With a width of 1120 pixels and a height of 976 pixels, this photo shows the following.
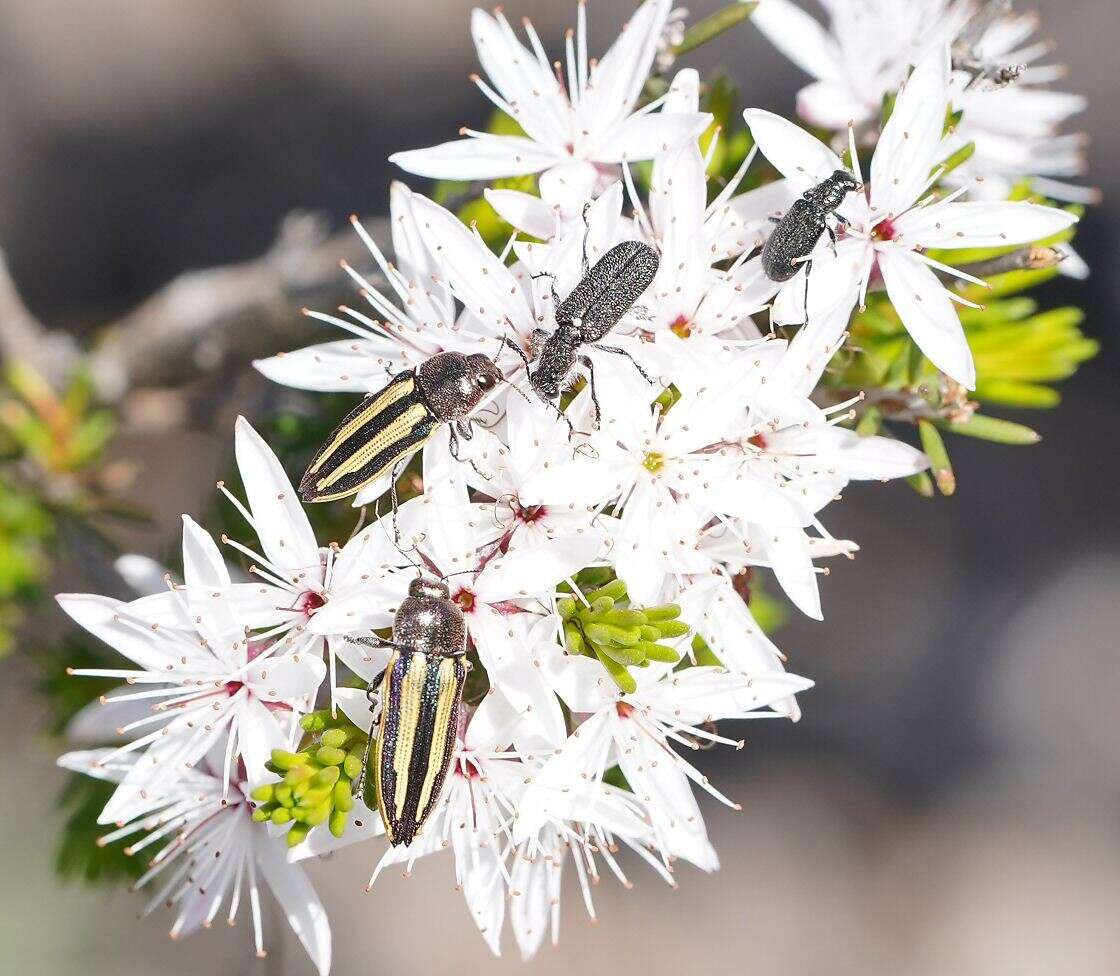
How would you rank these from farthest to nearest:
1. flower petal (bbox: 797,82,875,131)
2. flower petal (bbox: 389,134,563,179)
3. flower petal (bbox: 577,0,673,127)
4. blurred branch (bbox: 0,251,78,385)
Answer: blurred branch (bbox: 0,251,78,385)
flower petal (bbox: 797,82,875,131)
flower petal (bbox: 577,0,673,127)
flower petal (bbox: 389,134,563,179)

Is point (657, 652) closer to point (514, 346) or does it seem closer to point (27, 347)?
point (514, 346)

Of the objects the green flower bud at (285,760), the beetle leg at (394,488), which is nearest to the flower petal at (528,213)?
the beetle leg at (394,488)

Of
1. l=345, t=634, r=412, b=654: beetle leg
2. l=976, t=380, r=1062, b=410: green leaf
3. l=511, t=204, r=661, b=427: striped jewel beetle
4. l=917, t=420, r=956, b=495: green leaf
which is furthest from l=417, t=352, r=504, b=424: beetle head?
l=976, t=380, r=1062, b=410: green leaf

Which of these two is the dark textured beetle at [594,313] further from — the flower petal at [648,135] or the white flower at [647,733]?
the white flower at [647,733]

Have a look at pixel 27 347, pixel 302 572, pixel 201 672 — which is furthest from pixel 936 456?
pixel 27 347

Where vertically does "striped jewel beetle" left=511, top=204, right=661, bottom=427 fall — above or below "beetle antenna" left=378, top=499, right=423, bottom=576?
above

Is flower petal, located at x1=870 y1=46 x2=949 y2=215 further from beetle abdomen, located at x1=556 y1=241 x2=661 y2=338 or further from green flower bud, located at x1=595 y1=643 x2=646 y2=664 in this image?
green flower bud, located at x1=595 y1=643 x2=646 y2=664

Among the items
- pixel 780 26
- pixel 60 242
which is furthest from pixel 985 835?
pixel 60 242
